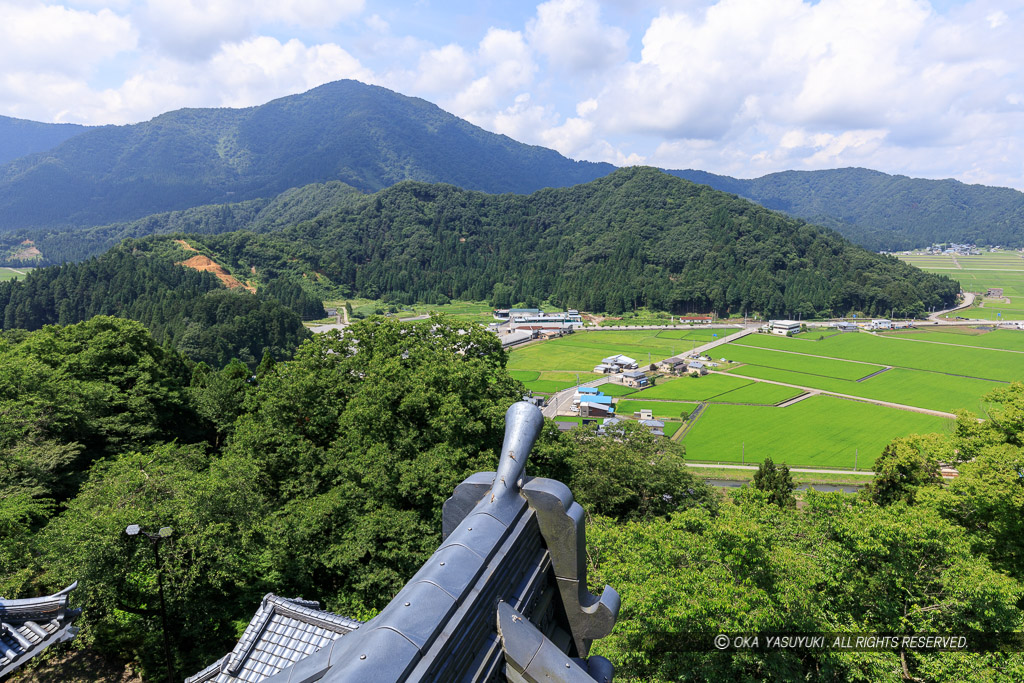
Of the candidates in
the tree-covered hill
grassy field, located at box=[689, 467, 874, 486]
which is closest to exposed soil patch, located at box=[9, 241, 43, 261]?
the tree-covered hill

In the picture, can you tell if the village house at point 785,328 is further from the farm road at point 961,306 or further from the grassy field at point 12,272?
the grassy field at point 12,272

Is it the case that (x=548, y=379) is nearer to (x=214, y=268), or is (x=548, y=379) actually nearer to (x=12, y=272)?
(x=214, y=268)

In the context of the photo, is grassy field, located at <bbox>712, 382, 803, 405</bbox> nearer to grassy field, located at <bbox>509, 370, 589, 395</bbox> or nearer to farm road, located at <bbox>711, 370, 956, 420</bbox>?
farm road, located at <bbox>711, 370, 956, 420</bbox>

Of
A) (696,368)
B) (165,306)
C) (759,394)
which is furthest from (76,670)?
(165,306)

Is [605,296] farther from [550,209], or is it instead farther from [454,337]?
[454,337]

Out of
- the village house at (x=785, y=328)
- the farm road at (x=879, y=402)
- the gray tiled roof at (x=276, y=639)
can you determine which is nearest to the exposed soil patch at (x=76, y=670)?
the gray tiled roof at (x=276, y=639)

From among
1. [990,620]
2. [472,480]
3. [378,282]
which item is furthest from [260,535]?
[378,282]
